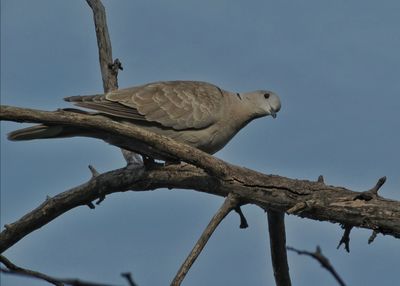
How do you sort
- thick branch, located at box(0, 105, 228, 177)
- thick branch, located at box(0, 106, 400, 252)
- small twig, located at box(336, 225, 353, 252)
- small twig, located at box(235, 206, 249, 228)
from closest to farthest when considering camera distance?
thick branch, located at box(0, 105, 228, 177), thick branch, located at box(0, 106, 400, 252), small twig, located at box(336, 225, 353, 252), small twig, located at box(235, 206, 249, 228)

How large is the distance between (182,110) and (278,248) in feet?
5.66

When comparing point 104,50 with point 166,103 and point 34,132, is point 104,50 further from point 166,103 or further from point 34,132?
point 34,132

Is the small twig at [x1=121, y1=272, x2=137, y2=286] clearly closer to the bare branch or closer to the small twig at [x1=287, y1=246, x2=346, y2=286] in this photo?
the small twig at [x1=287, y1=246, x2=346, y2=286]

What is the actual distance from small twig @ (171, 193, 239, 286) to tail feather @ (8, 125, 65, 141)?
4.84 ft

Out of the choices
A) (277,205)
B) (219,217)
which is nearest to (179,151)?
(219,217)

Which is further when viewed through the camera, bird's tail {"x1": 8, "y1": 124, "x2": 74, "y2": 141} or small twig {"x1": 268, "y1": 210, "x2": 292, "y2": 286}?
small twig {"x1": 268, "y1": 210, "x2": 292, "y2": 286}

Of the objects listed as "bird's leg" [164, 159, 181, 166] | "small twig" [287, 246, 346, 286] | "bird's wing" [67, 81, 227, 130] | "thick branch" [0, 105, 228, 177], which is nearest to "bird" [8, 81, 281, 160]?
"bird's wing" [67, 81, 227, 130]

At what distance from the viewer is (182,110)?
6.37 meters

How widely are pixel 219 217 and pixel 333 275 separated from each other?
325 cm

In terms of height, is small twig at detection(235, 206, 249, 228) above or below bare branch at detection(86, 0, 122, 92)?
below

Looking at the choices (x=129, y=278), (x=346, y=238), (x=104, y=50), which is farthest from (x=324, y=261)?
(x=104, y=50)

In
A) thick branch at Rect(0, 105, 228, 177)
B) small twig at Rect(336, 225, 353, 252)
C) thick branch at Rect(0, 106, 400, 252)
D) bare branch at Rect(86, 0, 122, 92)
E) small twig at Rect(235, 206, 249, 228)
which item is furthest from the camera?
bare branch at Rect(86, 0, 122, 92)

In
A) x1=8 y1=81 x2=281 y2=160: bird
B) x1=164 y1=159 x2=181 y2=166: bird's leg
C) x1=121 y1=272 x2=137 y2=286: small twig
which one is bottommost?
x1=121 y1=272 x2=137 y2=286: small twig

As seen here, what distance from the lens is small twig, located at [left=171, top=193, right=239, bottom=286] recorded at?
403 cm
